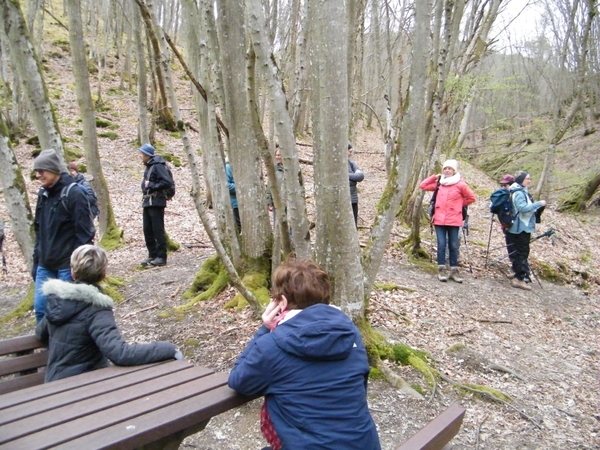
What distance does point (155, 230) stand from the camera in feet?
25.2

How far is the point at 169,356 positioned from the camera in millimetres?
2645

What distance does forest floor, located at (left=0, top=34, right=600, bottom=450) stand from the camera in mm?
3652

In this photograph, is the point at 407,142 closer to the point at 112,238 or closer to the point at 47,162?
the point at 47,162

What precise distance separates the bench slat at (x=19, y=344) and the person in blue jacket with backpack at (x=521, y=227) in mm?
7215

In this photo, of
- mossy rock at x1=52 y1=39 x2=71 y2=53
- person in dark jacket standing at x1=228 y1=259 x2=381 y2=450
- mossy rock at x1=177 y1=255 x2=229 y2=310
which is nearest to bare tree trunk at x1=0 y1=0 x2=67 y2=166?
mossy rock at x1=177 y1=255 x2=229 y2=310

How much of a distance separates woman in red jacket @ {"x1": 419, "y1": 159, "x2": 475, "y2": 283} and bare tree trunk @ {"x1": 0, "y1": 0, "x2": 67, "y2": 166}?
5545 millimetres

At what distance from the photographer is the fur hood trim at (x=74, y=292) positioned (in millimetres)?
2561

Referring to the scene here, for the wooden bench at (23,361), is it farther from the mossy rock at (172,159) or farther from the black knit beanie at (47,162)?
the mossy rock at (172,159)

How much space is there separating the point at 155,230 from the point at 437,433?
20.5 feet

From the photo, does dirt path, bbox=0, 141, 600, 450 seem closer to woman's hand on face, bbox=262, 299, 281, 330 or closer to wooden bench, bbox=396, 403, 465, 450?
wooden bench, bbox=396, 403, 465, 450

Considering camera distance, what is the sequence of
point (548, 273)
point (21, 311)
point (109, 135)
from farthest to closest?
point (109, 135) → point (548, 273) → point (21, 311)

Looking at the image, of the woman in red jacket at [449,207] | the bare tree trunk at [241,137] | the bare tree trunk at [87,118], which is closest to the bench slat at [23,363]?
the bare tree trunk at [241,137]

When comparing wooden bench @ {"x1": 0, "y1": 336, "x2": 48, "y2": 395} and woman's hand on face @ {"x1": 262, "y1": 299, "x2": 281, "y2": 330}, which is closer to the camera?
woman's hand on face @ {"x1": 262, "y1": 299, "x2": 281, "y2": 330}

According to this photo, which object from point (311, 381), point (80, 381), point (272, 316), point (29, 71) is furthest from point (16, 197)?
point (311, 381)
